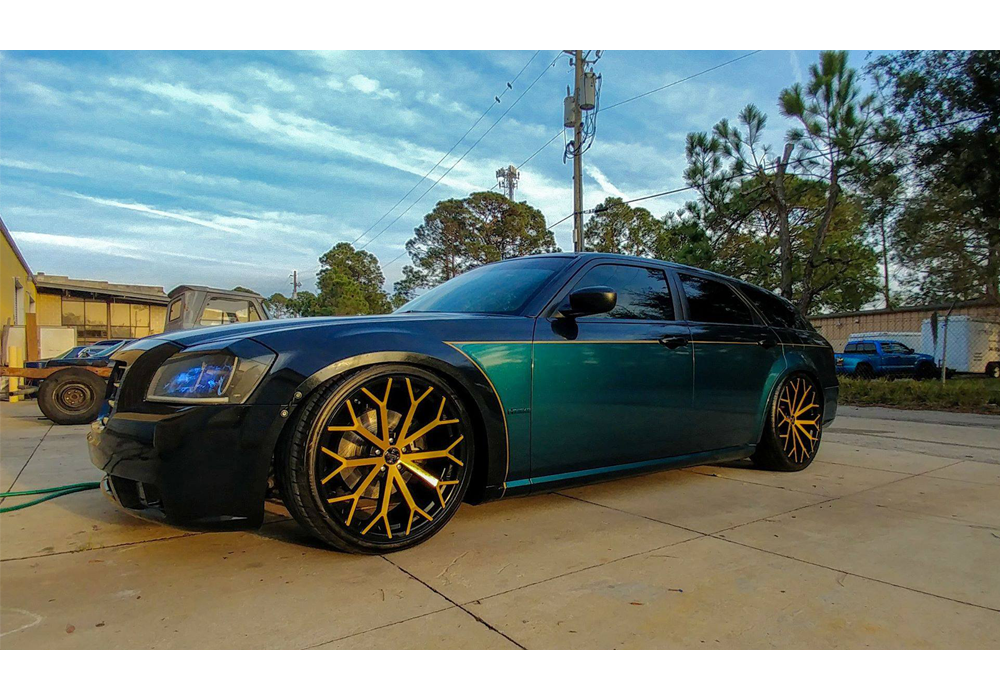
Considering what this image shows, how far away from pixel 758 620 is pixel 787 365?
2831 millimetres

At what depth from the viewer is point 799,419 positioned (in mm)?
4578

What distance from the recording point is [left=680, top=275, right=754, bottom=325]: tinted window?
4000 mm

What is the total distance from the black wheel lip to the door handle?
1.39m

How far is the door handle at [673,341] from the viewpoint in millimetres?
3598

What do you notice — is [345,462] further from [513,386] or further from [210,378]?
[513,386]

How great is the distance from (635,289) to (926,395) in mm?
10076

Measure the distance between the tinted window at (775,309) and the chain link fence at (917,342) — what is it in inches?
430

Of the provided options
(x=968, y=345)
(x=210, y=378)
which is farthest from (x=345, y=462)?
(x=968, y=345)

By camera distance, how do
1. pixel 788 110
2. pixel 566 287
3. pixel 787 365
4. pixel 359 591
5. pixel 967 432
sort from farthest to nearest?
pixel 788 110 → pixel 967 432 → pixel 787 365 → pixel 566 287 → pixel 359 591

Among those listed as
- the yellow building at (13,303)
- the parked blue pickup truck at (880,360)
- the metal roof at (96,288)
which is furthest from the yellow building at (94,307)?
the parked blue pickup truck at (880,360)

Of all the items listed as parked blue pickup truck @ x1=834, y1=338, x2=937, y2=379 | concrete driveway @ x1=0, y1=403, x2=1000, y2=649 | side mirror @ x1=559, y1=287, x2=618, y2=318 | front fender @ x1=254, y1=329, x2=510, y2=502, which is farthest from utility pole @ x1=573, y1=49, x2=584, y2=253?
front fender @ x1=254, y1=329, x2=510, y2=502
